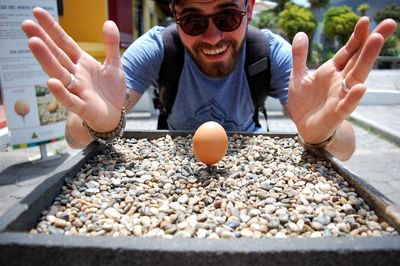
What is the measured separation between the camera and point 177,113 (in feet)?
6.58

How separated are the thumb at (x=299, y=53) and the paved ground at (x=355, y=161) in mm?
1529

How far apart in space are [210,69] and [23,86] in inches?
95.8

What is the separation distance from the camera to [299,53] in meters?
1.35

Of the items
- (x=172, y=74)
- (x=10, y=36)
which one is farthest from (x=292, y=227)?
(x=10, y=36)

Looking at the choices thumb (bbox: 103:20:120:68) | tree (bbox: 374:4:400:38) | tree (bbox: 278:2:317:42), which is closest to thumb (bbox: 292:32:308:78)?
thumb (bbox: 103:20:120:68)

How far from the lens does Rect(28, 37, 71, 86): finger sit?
1.10m

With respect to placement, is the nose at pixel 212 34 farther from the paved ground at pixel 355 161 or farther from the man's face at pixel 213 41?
the paved ground at pixel 355 161

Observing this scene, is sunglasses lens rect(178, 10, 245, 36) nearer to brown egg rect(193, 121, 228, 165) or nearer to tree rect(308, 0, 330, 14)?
brown egg rect(193, 121, 228, 165)

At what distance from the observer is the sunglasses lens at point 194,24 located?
1.59 m

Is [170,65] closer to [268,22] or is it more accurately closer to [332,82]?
[332,82]

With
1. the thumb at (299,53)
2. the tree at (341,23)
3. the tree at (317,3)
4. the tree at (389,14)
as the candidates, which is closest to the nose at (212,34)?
the thumb at (299,53)

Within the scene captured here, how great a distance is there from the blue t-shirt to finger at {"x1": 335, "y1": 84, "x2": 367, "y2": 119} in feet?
2.27

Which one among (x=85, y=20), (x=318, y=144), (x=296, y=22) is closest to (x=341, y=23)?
(x=296, y=22)

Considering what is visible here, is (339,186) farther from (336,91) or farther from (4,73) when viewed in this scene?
(4,73)
